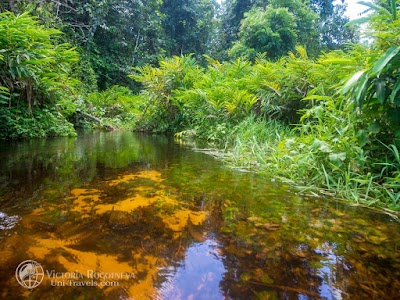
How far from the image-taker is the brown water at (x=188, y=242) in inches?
27.2

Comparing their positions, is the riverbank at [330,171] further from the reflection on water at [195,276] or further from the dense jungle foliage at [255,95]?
the reflection on water at [195,276]

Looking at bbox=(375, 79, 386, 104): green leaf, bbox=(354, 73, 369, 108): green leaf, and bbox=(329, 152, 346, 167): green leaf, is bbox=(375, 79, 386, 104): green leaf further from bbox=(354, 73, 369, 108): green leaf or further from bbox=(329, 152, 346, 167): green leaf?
bbox=(329, 152, 346, 167): green leaf

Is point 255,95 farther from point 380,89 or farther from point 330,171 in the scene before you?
point 380,89

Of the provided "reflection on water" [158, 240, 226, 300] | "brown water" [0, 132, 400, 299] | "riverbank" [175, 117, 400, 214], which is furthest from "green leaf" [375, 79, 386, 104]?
"reflection on water" [158, 240, 226, 300]

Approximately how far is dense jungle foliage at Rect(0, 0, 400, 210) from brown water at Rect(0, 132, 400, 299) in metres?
0.47

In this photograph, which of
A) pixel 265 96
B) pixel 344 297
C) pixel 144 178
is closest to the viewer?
pixel 344 297

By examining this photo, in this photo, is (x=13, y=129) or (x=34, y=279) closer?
(x=34, y=279)

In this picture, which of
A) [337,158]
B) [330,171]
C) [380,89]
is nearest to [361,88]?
[380,89]

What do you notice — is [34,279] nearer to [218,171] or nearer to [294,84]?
[218,171]

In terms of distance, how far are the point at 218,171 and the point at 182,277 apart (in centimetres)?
140

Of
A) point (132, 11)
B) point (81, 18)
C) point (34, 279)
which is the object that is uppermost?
point (132, 11)

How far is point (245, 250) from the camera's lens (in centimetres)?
88

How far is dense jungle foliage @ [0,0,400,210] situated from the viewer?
→ 5.32 ft

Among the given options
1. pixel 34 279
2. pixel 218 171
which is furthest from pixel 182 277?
pixel 218 171
